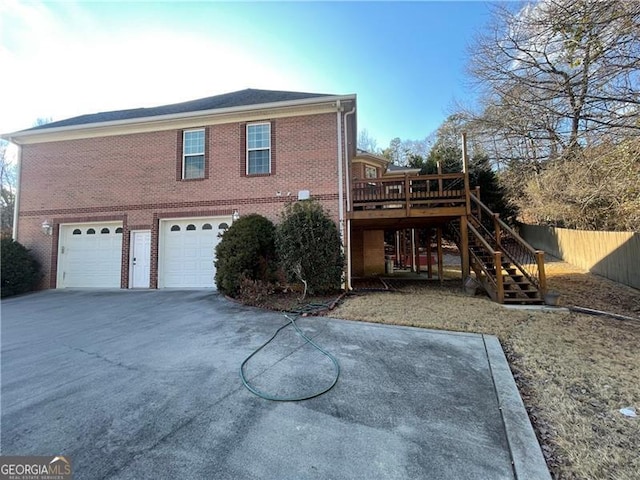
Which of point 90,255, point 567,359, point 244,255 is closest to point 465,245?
point 567,359

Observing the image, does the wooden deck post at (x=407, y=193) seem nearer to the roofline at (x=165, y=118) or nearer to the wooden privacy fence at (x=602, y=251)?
the roofline at (x=165, y=118)

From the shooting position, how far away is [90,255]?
10.4m

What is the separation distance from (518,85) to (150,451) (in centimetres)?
1006

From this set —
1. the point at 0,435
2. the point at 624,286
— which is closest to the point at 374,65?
the point at 624,286

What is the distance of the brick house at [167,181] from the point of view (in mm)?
9047

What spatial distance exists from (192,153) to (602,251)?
15072mm

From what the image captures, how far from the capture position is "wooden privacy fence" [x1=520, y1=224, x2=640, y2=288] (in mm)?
8719

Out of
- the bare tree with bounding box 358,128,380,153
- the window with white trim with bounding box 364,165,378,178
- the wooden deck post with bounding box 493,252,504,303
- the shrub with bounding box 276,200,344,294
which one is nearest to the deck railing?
the shrub with bounding box 276,200,344,294

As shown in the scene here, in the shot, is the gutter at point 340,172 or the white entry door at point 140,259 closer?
the gutter at point 340,172

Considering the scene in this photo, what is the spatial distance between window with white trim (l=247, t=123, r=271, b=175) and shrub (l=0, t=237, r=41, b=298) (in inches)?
323

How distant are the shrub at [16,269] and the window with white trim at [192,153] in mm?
6039

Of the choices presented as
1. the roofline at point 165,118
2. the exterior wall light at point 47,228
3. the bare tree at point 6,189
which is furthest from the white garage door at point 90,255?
the bare tree at point 6,189

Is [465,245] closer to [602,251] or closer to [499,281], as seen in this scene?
[499,281]

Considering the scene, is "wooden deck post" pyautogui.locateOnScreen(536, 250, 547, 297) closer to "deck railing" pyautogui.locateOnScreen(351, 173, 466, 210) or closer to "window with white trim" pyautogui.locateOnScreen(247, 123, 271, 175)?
"deck railing" pyautogui.locateOnScreen(351, 173, 466, 210)
